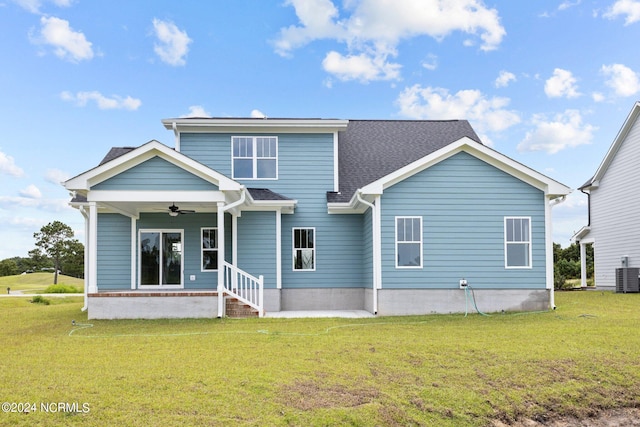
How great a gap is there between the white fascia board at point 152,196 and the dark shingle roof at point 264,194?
2.34 m

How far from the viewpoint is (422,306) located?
14250 millimetres

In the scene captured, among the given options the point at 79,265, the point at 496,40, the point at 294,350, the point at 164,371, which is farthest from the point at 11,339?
the point at 79,265

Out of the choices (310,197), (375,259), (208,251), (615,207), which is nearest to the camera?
(375,259)

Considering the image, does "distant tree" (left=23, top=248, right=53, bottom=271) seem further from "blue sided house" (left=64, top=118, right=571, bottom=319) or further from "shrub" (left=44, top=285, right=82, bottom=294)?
"blue sided house" (left=64, top=118, right=571, bottom=319)

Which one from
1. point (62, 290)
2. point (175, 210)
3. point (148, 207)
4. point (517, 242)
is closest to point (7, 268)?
point (62, 290)

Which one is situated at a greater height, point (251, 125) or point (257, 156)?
point (251, 125)

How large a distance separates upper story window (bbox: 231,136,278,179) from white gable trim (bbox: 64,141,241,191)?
10.7ft

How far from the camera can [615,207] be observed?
22422 mm

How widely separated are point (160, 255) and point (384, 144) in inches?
339

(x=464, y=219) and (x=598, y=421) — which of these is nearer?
(x=598, y=421)

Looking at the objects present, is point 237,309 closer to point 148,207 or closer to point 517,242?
point 148,207

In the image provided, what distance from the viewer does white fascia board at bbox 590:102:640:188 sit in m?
21.0

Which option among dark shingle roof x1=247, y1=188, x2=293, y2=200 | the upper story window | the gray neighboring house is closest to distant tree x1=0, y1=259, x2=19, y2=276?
the upper story window

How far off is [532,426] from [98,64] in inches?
699
